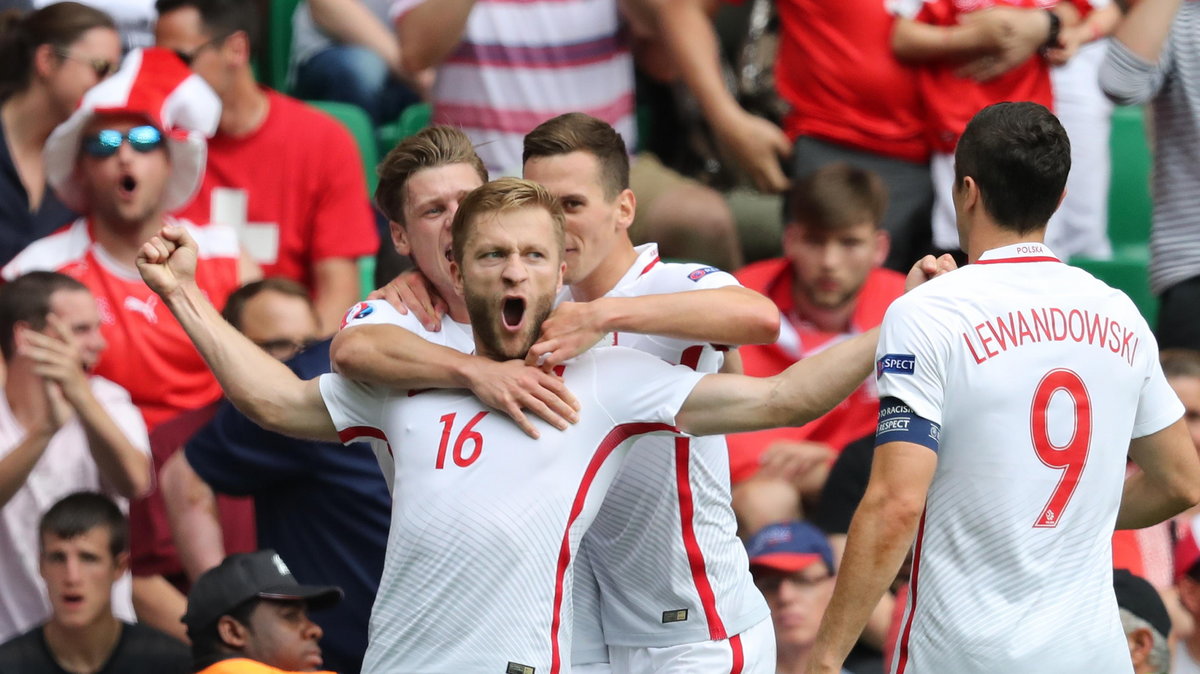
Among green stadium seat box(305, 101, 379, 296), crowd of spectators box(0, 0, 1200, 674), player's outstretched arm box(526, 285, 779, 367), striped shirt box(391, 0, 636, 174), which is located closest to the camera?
player's outstretched arm box(526, 285, 779, 367)

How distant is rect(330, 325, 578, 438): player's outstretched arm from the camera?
12.0 ft

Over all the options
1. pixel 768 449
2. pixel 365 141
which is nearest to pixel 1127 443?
pixel 768 449

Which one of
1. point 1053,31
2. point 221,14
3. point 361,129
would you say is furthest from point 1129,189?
point 221,14

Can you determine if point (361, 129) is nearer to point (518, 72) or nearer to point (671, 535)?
point (518, 72)

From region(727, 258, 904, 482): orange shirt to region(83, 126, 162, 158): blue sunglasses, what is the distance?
2.16 meters

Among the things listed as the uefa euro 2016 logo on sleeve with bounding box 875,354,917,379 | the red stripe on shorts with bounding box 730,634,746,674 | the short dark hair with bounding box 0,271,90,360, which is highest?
the uefa euro 2016 logo on sleeve with bounding box 875,354,917,379

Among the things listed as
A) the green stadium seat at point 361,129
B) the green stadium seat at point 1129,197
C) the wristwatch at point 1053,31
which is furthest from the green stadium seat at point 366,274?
the green stadium seat at point 1129,197

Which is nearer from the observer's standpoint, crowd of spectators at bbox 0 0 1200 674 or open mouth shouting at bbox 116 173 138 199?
crowd of spectators at bbox 0 0 1200 674

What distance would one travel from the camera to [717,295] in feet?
12.6

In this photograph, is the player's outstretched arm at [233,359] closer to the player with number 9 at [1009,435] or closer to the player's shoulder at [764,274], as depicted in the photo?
the player with number 9 at [1009,435]

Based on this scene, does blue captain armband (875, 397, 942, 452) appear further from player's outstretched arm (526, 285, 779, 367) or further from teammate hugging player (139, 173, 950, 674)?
player's outstretched arm (526, 285, 779, 367)

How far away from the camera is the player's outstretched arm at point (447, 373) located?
3668 millimetres

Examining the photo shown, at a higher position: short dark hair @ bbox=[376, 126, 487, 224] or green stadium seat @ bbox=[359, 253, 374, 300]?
short dark hair @ bbox=[376, 126, 487, 224]

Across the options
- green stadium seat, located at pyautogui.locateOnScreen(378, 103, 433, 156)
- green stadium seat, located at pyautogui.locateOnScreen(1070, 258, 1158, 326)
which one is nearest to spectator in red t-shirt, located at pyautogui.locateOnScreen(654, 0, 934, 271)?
green stadium seat, located at pyautogui.locateOnScreen(1070, 258, 1158, 326)
